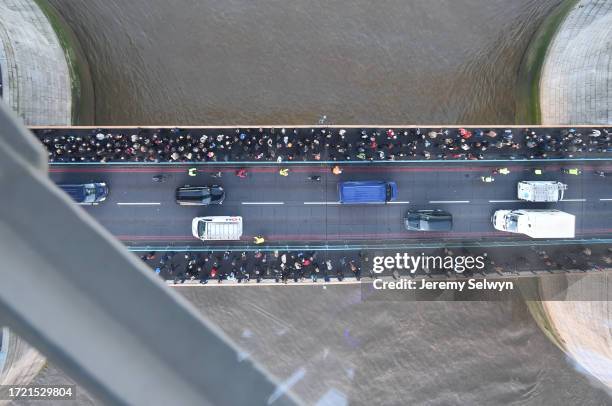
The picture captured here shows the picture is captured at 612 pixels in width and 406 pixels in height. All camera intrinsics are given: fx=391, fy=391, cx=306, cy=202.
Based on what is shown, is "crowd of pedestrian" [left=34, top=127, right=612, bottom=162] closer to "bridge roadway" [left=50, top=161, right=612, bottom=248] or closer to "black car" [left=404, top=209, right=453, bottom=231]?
"bridge roadway" [left=50, top=161, right=612, bottom=248]

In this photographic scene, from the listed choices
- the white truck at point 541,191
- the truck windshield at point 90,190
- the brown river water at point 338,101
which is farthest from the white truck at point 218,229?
the white truck at point 541,191

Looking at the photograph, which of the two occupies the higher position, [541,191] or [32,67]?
[32,67]

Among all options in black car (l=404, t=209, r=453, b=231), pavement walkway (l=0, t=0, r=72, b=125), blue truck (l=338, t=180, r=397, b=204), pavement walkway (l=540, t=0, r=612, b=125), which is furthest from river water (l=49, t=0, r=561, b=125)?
black car (l=404, t=209, r=453, b=231)

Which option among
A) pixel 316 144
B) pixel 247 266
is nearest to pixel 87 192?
pixel 247 266

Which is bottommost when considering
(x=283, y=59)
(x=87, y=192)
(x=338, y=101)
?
(x=87, y=192)

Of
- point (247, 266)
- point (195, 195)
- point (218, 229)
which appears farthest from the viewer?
point (247, 266)

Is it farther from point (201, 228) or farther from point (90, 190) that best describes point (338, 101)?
point (90, 190)

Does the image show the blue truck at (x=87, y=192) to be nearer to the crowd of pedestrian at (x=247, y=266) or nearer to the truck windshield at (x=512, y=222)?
the crowd of pedestrian at (x=247, y=266)
